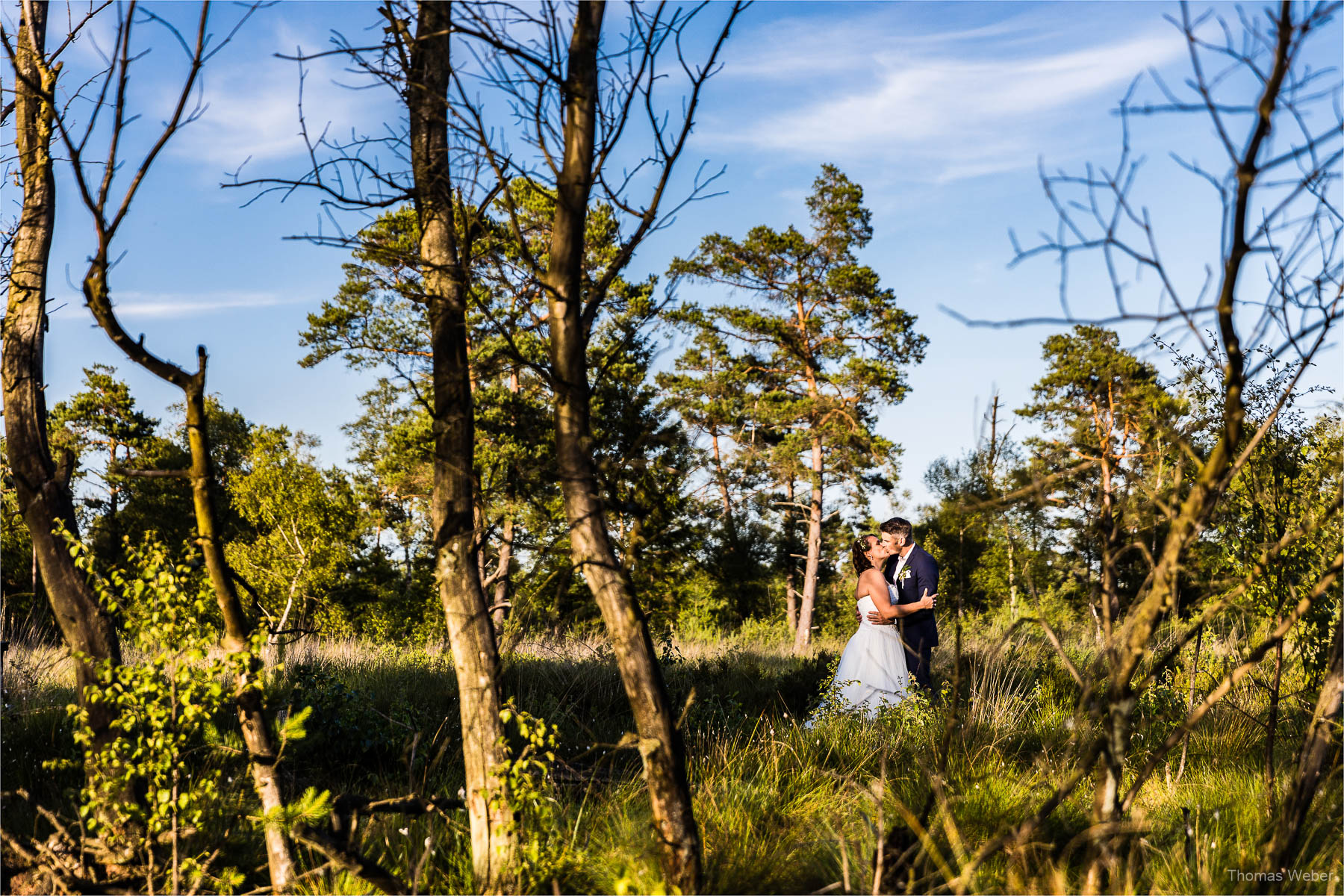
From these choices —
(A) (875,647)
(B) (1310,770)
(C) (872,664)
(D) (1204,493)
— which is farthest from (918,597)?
(D) (1204,493)

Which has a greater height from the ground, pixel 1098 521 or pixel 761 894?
pixel 1098 521

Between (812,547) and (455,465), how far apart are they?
61.9 ft

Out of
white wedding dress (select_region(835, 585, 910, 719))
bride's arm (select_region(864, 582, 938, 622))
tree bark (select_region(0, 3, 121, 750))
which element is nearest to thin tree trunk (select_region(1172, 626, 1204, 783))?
bride's arm (select_region(864, 582, 938, 622))

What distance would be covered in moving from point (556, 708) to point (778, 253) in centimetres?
1718

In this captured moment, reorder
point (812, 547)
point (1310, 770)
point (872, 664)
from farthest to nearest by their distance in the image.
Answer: point (812, 547) < point (872, 664) < point (1310, 770)

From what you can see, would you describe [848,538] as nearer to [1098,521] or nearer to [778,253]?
[778,253]

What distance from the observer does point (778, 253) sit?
875 inches

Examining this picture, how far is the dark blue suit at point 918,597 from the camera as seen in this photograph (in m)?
7.10

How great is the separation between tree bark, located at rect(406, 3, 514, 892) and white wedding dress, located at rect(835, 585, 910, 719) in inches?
167

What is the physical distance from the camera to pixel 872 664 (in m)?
7.30

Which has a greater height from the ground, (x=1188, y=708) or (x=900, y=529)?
(x=900, y=529)

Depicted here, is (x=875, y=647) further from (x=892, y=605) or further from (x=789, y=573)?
(x=789, y=573)

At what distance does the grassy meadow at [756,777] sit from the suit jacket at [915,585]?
504 mm

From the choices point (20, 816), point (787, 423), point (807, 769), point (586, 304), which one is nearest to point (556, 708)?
point (807, 769)
